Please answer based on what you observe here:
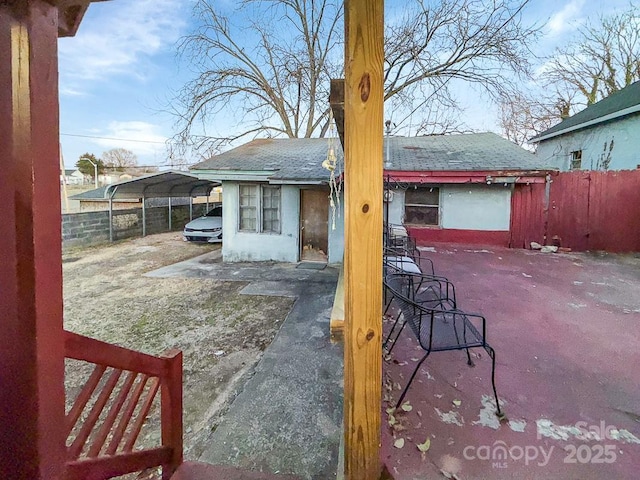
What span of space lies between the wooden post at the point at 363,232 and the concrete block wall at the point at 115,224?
478 inches

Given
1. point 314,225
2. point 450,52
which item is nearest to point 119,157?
point 450,52

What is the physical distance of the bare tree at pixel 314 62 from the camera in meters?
13.2

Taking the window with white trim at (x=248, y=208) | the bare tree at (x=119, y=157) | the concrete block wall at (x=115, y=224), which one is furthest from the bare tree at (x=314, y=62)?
the bare tree at (x=119, y=157)

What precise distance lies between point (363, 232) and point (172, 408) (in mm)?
1391

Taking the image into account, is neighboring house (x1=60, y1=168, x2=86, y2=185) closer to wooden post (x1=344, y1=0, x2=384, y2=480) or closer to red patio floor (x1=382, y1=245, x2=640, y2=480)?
red patio floor (x1=382, y1=245, x2=640, y2=480)

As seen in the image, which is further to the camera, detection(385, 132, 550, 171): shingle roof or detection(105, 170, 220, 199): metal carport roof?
detection(105, 170, 220, 199): metal carport roof

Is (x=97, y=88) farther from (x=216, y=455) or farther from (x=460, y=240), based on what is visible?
(x=216, y=455)

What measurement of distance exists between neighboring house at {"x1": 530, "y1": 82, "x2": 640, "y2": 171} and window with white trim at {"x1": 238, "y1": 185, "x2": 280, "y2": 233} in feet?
30.1

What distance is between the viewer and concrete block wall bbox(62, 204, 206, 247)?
35.6ft

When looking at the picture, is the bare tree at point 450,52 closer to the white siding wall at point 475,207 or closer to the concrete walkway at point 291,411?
the white siding wall at point 475,207

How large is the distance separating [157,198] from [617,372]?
15.8m

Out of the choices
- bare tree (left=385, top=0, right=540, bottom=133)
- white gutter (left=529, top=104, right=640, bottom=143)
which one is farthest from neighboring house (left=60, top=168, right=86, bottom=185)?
white gutter (left=529, top=104, right=640, bottom=143)

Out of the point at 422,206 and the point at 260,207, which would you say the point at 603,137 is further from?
the point at 260,207

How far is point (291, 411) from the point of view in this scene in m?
2.89
